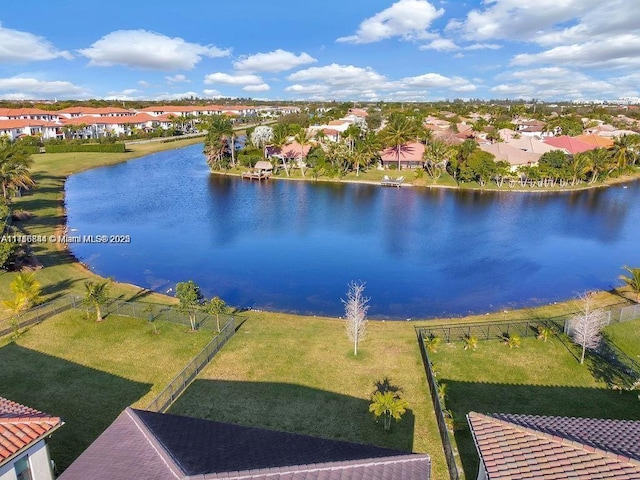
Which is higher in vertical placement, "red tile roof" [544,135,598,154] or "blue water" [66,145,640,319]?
"red tile roof" [544,135,598,154]

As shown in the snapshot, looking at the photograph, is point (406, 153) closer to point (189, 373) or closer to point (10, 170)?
point (10, 170)

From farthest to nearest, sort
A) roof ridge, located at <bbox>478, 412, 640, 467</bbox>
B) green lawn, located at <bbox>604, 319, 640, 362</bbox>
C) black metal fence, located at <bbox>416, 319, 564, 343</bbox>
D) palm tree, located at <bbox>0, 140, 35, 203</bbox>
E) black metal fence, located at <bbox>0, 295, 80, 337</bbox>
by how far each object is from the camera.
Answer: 1. palm tree, located at <bbox>0, 140, 35, 203</bbox>
2. black metal fence, located at <bbox>0, 295, 80, 337</bbox>
3. black metal fence, located at <bbox>416, 319, 564, 343</bbox>
4. green lawn, located at <bbox>604, 319, 640, 362</bbox>
5. roof ridge, located at <bbox>478, 412, 640, 467</bbox>

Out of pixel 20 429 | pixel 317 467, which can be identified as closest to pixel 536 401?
pixel 317 467

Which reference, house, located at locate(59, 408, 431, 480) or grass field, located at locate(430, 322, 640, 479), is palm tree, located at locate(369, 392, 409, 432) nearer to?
grass field, located at locate(430, 322, 640, 479)

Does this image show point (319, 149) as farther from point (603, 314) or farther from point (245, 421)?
point (245, 421)

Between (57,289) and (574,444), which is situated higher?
(574,444)

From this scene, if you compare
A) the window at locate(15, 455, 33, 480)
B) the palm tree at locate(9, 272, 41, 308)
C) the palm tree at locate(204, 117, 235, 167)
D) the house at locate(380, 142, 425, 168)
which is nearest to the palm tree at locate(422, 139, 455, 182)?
the house at locate(380, 142, 425, 168)

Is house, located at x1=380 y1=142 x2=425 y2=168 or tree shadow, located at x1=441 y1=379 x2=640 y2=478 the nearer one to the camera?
tree shadow, located at x1=441 y1=379 x2=640 y2=478
